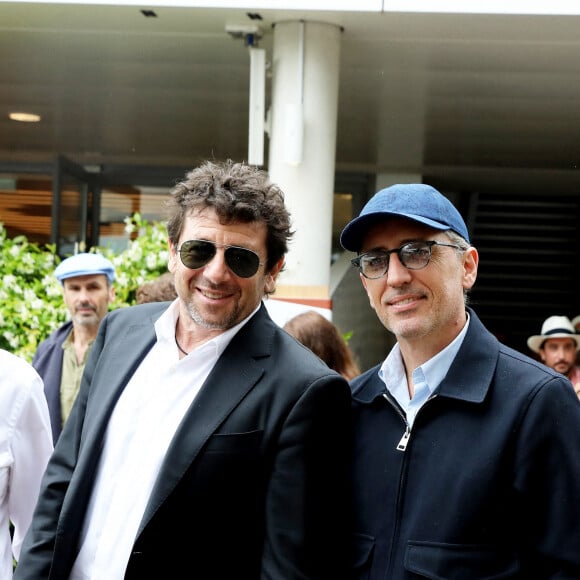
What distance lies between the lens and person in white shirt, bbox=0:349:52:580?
3455 millimetres

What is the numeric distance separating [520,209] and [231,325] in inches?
608

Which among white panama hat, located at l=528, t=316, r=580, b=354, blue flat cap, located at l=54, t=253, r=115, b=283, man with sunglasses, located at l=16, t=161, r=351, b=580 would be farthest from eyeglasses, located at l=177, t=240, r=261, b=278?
white panama hat, located at l=528, t=316, r=580, b=354

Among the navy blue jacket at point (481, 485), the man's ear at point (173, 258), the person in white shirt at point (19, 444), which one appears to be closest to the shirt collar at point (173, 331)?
the man's ear at point (173, 258)

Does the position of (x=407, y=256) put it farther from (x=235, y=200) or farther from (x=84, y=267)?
(x=84, y=267)

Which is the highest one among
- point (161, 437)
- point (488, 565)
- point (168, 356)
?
point (168, 356)

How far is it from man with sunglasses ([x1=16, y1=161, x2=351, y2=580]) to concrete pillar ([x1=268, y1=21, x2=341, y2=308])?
5.24 m

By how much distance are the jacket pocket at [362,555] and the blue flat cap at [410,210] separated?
77 centimetres

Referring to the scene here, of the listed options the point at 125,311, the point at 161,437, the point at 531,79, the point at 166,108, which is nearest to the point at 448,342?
the point at 161,437

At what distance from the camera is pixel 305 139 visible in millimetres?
8367

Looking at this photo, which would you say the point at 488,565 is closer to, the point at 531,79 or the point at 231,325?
the point at 231,325

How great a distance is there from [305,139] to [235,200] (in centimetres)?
557

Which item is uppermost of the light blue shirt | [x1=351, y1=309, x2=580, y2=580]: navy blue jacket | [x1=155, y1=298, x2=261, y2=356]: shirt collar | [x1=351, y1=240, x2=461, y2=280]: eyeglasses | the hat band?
[x1=351, y1=240, x2=461, y2=280]: eyeglasses

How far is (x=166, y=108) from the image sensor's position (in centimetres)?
1256

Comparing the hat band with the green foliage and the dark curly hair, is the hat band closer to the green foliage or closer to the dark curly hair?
the green foliage
